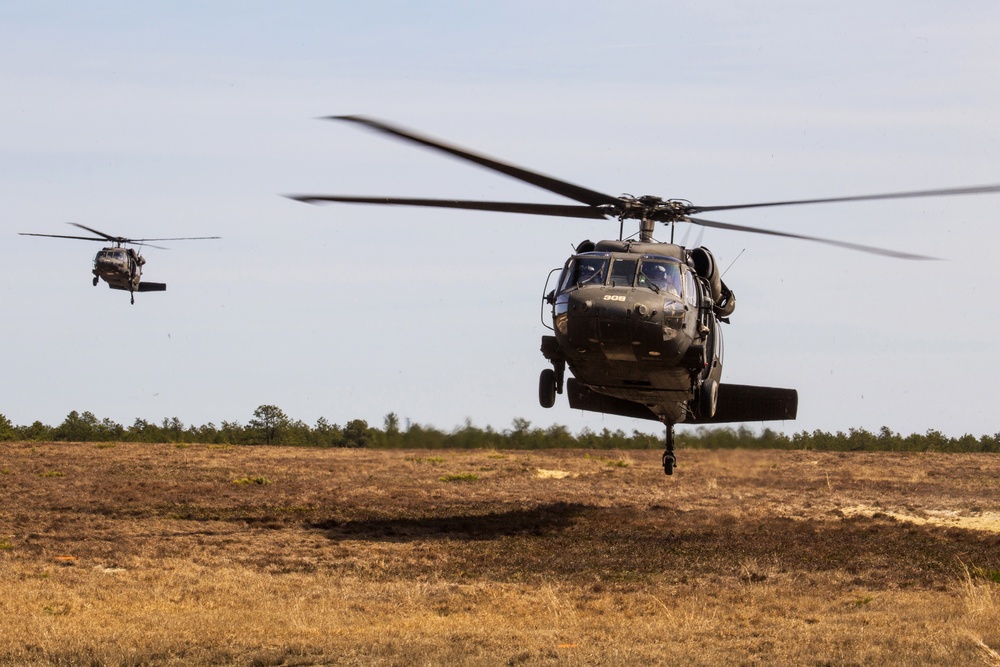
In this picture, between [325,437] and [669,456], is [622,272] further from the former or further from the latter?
[325,437]

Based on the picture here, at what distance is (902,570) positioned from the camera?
21812 mm

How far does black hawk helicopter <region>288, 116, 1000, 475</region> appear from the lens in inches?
766

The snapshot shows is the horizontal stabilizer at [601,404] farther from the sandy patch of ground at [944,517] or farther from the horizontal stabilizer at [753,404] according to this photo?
the sandy patch of ground at [944,517]

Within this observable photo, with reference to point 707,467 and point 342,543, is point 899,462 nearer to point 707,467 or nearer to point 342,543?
point 707,467

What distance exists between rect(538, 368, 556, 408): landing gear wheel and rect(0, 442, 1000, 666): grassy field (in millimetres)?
3246

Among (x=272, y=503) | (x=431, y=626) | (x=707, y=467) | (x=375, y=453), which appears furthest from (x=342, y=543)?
(x=375, y=453)

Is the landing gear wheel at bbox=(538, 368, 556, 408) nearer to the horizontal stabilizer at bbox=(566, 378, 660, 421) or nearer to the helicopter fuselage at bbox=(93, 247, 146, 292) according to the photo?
the horizontal stabilizer at bbox=(566, 378, 660, 421)

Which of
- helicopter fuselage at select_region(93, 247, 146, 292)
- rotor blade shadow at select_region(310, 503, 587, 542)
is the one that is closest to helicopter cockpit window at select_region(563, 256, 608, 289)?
rotor blade shadow at select_region(310, 503, 587, 542)

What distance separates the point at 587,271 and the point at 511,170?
299 centimetres

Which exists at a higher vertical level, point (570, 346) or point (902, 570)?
point (570, 346)

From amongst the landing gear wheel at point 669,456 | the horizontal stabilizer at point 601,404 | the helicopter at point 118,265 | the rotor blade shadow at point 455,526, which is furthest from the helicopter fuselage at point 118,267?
the landing gear wheel at point 669,456

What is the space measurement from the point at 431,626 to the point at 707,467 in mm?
25243

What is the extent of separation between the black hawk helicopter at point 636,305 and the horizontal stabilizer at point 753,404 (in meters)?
1.01

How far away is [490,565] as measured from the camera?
75.2 ft
